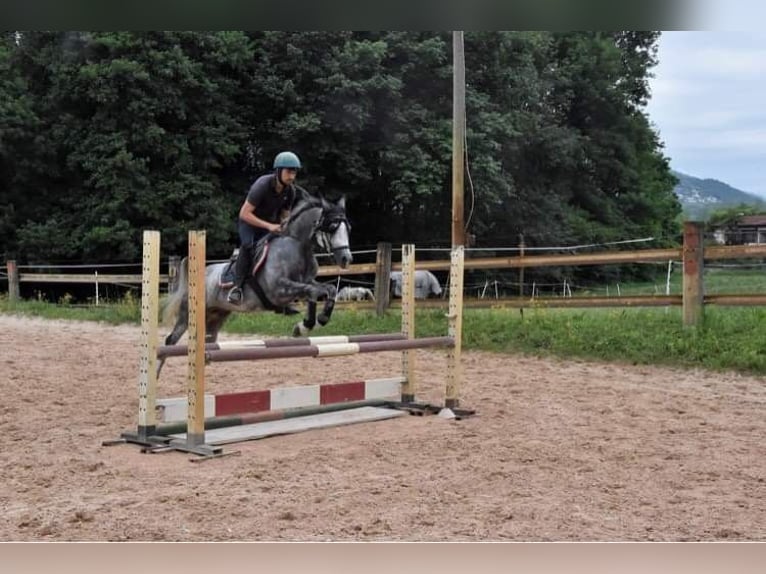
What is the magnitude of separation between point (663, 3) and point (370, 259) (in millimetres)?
2447

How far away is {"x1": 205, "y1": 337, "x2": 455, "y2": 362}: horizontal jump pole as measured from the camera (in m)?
2.55

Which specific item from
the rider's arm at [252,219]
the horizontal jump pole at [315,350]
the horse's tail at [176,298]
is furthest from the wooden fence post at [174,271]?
the horizontal jump pole at [315,350]

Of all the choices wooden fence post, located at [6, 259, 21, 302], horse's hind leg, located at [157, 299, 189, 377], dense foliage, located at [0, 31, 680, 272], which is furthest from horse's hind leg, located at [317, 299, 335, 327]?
wooden fence post, located at [6, 259, 21, 302]

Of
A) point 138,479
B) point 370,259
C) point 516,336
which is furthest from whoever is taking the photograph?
point 516,336

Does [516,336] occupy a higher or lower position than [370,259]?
lower

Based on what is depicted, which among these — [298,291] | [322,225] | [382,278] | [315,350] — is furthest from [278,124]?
[382,278]

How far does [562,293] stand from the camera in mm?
5477

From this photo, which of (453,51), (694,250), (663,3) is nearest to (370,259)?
(453,51)

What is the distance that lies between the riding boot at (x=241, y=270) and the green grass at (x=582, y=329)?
114 centimetres

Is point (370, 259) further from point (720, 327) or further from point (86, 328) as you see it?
point (720, 327)

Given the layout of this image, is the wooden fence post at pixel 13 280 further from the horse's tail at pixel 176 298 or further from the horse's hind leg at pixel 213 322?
the horse's hind leg at pixel 213 322

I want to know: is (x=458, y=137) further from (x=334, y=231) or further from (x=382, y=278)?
(x=382, y=278)

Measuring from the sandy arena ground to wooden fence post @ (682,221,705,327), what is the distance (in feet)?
2.82

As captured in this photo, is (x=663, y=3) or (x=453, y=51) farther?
(x=453, y=51)
